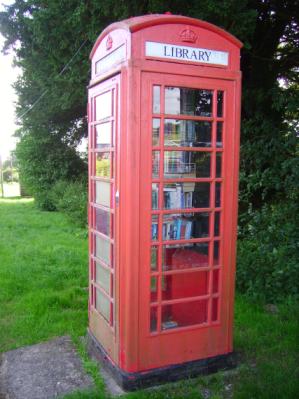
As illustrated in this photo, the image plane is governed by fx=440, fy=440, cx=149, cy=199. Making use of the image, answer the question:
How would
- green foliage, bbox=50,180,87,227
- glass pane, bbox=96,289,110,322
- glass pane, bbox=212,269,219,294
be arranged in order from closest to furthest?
glass pane, bbox=212,269,219,294 → glass pane, bbox=96,289,110,322 → green foliage, bbox=50,180,87,227

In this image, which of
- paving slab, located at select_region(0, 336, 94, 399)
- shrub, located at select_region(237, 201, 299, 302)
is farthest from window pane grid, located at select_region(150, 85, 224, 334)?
shrub, located at select_region(237, 201, 299, 302)

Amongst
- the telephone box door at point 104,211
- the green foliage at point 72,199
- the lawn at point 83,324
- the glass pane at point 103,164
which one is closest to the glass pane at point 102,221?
the telephone box door at point 104,211

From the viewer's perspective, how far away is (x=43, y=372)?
3.83 metres

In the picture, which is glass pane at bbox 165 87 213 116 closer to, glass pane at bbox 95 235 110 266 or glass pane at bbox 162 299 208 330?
glass pane at bbox 95 235 110 266

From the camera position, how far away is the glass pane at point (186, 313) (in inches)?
144

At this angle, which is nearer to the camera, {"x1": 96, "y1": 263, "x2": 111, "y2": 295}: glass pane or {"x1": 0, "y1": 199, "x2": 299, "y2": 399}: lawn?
{"x1": 0, "y1": 199, "x2": 299, "y2": 399}: lawn

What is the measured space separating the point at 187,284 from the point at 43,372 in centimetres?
148

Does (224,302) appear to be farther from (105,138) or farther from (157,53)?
(157,53)

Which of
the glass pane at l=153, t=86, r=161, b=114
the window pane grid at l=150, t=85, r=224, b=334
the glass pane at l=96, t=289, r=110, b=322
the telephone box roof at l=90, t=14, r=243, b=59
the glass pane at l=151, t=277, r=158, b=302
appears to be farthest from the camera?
the glass pane at l=96, t=289, r=110, b=322

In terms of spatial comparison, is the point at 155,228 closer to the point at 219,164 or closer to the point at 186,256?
the point at 186,256

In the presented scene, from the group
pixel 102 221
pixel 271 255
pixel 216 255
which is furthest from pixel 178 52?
pixel 271 255

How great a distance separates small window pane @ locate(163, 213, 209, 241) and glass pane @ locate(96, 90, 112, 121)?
0.97 meters

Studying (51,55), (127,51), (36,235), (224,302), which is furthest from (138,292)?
(36,235)

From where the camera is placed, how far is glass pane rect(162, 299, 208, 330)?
365cm
